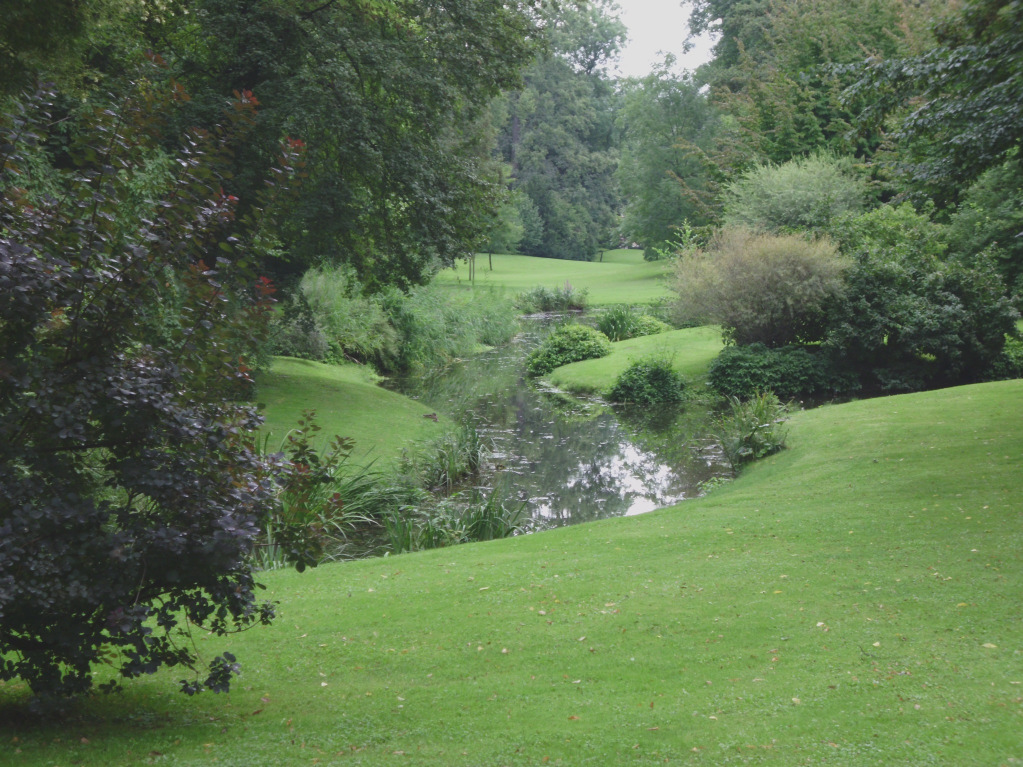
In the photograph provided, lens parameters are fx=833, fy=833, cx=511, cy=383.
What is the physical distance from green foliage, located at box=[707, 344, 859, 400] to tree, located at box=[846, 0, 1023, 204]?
391 inches

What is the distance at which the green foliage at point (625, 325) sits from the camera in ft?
108

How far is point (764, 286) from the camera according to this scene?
22406 mm

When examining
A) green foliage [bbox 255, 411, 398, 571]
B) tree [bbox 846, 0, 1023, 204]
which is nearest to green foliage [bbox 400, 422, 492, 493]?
green foliage [bbox 255, 411, 398, 571]

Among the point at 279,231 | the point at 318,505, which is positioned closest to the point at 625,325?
the point at 279,231

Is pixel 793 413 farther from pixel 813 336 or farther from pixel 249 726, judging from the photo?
pixel 249 726

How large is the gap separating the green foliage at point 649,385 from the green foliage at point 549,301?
22549 mm

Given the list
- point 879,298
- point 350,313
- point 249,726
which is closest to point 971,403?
point 879,298

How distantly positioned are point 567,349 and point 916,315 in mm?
11183

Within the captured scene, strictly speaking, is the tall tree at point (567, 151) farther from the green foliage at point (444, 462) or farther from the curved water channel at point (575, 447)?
the green foliage at point (444, 462)

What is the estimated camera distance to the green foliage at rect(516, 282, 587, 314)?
150ft

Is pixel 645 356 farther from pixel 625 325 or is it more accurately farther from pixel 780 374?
pixel 625 325

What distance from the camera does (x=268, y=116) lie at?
14.6 meters

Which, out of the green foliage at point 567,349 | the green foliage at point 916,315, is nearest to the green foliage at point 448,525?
the green foliage at point 916,315

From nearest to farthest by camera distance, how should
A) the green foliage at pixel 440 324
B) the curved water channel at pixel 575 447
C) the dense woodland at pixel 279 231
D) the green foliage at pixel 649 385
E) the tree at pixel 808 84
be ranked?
1. the dense woodland at pixel 279 231
2. the curved water channel at pixel 575 447
3. the green foliage at pixel 649 385
4. the green foliage at pixel 440 324
5. the tree at pixel 808 84
